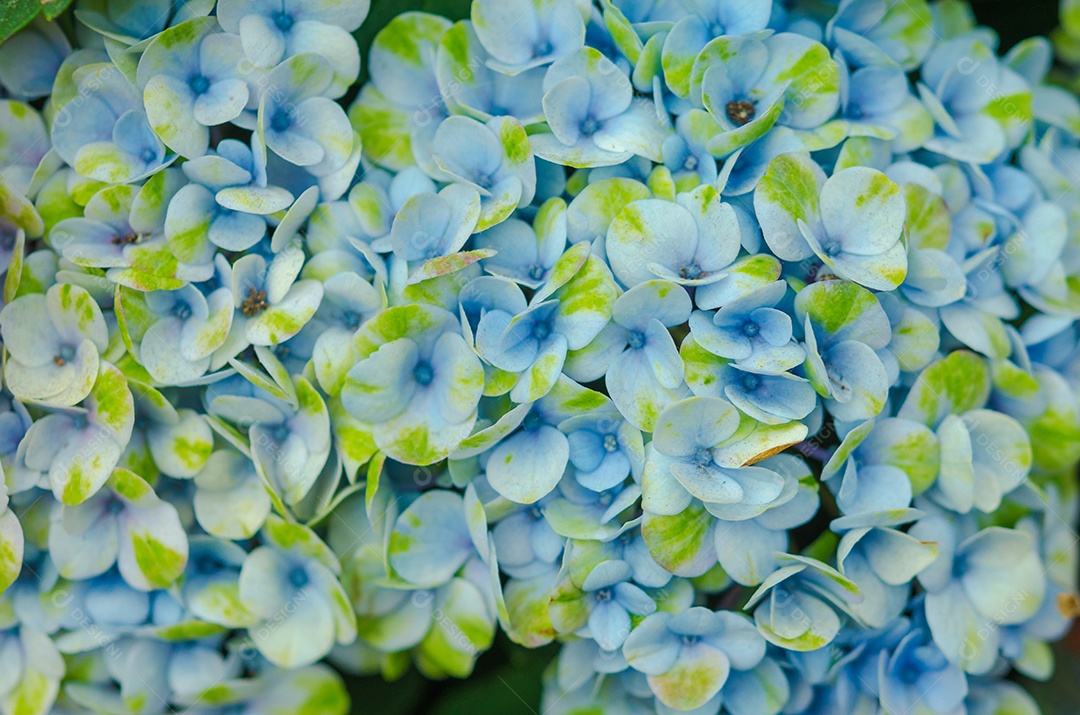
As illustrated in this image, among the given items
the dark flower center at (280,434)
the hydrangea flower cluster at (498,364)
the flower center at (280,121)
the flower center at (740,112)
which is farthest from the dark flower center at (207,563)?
the flower center at (740,112)

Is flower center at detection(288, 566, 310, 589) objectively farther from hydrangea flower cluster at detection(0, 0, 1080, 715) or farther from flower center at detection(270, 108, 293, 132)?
flower center at detection(270, 108, 293, 132)

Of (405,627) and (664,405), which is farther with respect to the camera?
(405,627)

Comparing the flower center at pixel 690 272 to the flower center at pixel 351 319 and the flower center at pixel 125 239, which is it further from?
the flower center at pixel 125 239

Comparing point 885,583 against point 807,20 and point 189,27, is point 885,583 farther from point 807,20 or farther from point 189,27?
point 189,27

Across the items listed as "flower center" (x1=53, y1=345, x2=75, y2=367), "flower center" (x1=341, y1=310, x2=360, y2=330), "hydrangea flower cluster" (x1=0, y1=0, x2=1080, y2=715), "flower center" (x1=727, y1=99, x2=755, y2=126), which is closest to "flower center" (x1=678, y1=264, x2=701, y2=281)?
"hydrangea flower cluster" (x1=0, y1=0, x2=1080, y2=715)

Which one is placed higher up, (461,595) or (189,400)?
(189,400)

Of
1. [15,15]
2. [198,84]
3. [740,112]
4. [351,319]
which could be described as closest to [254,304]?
[351,319]

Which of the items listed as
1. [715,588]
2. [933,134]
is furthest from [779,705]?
[933,134]
